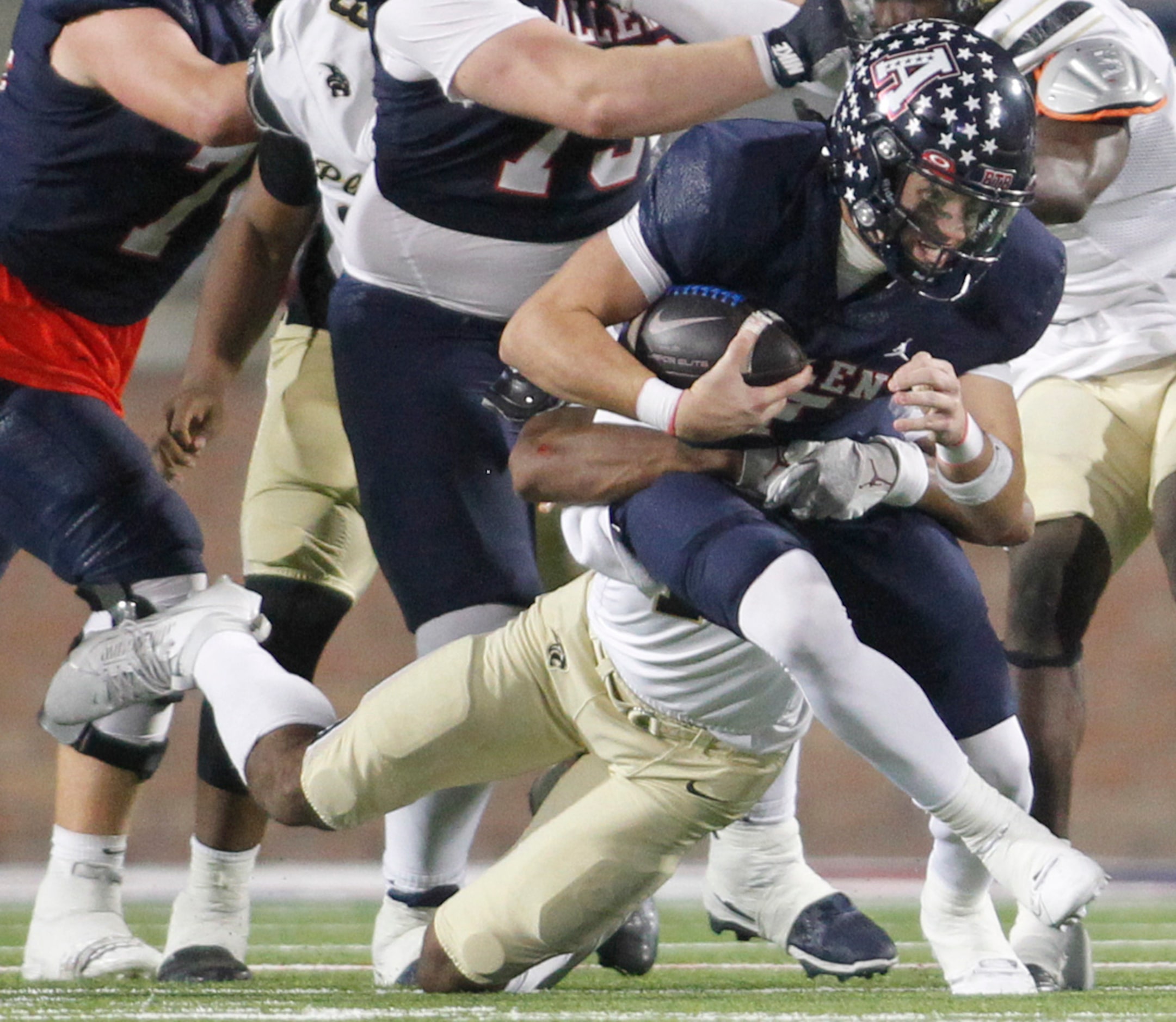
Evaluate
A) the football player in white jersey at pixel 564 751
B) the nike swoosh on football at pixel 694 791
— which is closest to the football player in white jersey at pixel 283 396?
the football player in white jersey at pixel 564 751

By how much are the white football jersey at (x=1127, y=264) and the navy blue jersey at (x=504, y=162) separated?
826 mm

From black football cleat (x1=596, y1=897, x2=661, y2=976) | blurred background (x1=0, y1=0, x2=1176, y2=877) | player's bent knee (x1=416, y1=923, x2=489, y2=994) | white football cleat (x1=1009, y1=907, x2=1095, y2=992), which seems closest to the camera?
player's bent knee (x1=416, y1=923, x2=489, y2=994)

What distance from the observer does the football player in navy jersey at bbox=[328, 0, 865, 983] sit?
3074mm

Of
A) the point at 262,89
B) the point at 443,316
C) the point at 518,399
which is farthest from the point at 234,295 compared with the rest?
the point at 518,399

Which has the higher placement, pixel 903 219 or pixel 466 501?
pixel 903 219

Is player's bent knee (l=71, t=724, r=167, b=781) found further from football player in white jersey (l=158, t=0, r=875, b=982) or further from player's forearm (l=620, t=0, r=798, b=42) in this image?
player's forearm (l=620, t=0, r=798, b=42)

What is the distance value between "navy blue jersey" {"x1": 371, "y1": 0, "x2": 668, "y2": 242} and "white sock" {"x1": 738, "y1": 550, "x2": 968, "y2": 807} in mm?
852

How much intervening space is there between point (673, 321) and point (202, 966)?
1396 mm

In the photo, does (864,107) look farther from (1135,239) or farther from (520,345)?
(1135,239)

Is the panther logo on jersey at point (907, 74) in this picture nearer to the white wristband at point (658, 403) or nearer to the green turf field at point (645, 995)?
the white wristband at point (658, 403)

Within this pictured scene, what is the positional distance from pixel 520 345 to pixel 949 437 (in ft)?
1.91

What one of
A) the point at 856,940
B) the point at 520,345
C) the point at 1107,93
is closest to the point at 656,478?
the point at 520,345

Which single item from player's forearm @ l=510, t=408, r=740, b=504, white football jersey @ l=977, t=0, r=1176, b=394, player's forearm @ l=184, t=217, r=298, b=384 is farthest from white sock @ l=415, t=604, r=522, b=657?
white football jersey @ l=977, t=0, r=1176, b=394

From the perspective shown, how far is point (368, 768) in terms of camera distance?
9.54ft
